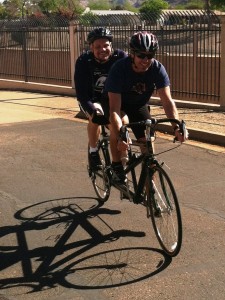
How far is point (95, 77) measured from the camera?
20.0ft

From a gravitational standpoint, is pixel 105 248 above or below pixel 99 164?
below

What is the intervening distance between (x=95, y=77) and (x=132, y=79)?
1.02 meters

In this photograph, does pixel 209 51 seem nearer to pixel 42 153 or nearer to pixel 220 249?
pixel 42 153

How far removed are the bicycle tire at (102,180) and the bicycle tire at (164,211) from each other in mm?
1042

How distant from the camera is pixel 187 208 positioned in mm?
6156

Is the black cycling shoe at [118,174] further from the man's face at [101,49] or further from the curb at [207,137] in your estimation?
the curb at [207,137]

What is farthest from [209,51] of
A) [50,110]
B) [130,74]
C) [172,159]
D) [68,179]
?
[130,74]

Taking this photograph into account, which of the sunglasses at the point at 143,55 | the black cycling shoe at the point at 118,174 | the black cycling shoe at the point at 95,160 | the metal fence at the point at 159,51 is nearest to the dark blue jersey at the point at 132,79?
the sunglasses at the point at 143,55

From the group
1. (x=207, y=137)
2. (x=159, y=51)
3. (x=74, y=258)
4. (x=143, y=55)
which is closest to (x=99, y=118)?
(x=143, y=55)

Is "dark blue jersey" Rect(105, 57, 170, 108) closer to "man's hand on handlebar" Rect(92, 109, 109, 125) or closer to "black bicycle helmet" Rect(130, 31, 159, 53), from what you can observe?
"black bicycle helmet" Rect(130, 31, 159, 53)

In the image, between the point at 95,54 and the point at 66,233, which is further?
the point at 95,54

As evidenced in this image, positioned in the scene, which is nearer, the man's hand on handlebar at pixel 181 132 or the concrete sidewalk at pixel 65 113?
the man's hand on handlebar at pixel 181 132

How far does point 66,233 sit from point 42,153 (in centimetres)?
360

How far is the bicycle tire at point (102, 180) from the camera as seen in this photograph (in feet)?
19.8
